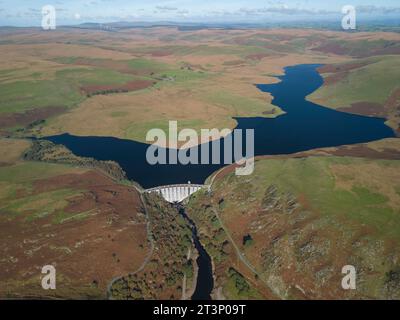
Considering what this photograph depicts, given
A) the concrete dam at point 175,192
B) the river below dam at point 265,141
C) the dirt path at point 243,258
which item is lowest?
the dirt path at point 243,258

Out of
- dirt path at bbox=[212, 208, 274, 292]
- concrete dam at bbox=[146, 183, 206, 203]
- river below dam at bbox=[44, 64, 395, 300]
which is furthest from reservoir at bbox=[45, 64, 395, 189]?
dirt path at bbox=[212, 208, 274, 292]

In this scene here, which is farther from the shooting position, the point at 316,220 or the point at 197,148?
the point at 197,148

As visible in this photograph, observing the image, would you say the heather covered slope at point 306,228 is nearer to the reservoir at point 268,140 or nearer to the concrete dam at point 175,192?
the concrete dam at point 175,192

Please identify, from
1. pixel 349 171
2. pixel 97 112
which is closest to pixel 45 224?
pixel 349 171

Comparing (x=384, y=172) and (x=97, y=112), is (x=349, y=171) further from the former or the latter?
(x=97, y=112)

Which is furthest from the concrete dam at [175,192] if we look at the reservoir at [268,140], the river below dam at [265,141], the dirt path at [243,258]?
the dirt path at [243,258]

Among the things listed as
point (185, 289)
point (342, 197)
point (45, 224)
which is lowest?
point (185, 289)

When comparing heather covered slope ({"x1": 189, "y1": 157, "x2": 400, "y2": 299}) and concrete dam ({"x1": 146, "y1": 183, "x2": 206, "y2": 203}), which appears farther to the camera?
concrete dam ({"x1": 146, "y1": 183, "x2": 206, "y2": 203})

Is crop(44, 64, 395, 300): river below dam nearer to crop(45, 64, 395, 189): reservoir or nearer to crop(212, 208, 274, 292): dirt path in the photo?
crop(45, 64, 395, 189): reservoir

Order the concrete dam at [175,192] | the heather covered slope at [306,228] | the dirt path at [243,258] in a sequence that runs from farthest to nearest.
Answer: the concrete dam at [175,192], the dirt path at [243,258], the heather covered slope at [306,228]
